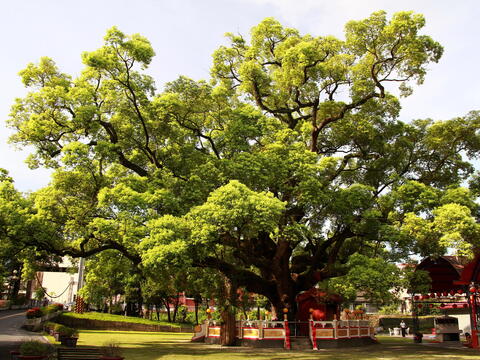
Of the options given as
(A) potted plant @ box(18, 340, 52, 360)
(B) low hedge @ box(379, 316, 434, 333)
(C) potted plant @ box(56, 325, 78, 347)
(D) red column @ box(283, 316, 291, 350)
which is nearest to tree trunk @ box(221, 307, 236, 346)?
(D) red column @ box(283, 316, 291, 350)

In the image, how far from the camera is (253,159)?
20.4 metres

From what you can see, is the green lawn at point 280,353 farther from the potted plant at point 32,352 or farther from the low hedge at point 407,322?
the low hedge at point 407,322

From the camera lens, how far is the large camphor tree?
18484 mm

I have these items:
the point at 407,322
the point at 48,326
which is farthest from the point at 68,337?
the point at 407,322

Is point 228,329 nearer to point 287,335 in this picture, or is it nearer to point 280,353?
point 287,335

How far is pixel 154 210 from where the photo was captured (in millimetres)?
19297

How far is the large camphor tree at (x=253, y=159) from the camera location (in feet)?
60.6

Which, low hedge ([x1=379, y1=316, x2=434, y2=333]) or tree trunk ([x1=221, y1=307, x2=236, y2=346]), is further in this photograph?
low hedge ([x1=379, y1=316, x2=434, y2=333])

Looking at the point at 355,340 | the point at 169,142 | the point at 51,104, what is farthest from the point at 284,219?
the point at 51,104

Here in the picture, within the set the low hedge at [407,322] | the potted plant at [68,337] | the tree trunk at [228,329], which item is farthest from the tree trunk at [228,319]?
the low hedge at [407,322]

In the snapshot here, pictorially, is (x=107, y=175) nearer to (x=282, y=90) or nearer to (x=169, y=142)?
(x=169, y=142)

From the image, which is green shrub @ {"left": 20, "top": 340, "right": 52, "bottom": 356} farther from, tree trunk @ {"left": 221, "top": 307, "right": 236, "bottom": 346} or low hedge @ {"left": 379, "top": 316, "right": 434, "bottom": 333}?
low hedge @ {"left": 379, "top": 316, "right": 434, "bottom": 333}

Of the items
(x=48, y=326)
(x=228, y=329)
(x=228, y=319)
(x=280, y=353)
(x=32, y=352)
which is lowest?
(x=280, y=353)

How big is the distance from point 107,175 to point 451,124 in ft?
64.1
